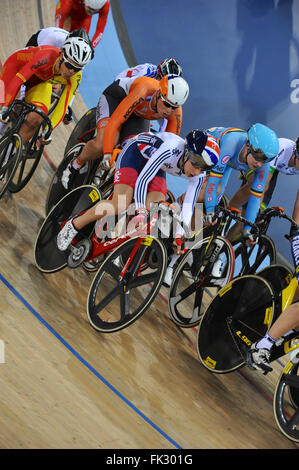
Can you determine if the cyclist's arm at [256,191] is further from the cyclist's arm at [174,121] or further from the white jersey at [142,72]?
the white jersey at [142,72]

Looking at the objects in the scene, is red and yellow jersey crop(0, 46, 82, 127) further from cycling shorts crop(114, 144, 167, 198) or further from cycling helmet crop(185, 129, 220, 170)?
cycling helmet crop(185, 129, 220, 170)

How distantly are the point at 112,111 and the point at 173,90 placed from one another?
85cm

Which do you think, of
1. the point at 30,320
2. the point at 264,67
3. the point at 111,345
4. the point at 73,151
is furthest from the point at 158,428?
the point at 264,67

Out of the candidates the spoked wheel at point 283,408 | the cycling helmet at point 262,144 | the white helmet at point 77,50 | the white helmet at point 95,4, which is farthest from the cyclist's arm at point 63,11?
the spoked wheel at point 283,408

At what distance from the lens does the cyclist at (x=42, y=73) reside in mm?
4559

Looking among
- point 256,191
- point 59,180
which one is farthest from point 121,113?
point 256,191

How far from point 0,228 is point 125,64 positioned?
172 inches

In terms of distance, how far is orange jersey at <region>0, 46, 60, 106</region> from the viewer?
4.64m

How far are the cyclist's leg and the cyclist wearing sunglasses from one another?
1.37 metres

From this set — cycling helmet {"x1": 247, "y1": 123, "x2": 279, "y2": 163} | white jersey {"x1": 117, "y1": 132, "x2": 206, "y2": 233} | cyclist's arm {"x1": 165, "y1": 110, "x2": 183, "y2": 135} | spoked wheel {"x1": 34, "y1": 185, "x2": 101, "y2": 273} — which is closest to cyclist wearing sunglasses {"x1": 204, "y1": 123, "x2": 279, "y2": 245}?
cycling helmet {"x1": 247, "y1": 123, "x2": 279, "y2": 163}

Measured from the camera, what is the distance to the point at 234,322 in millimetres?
4344

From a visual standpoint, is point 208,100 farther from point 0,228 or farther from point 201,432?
point 201,432

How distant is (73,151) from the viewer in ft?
17.2

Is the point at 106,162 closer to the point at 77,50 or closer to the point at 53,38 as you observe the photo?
the point at 77,50
